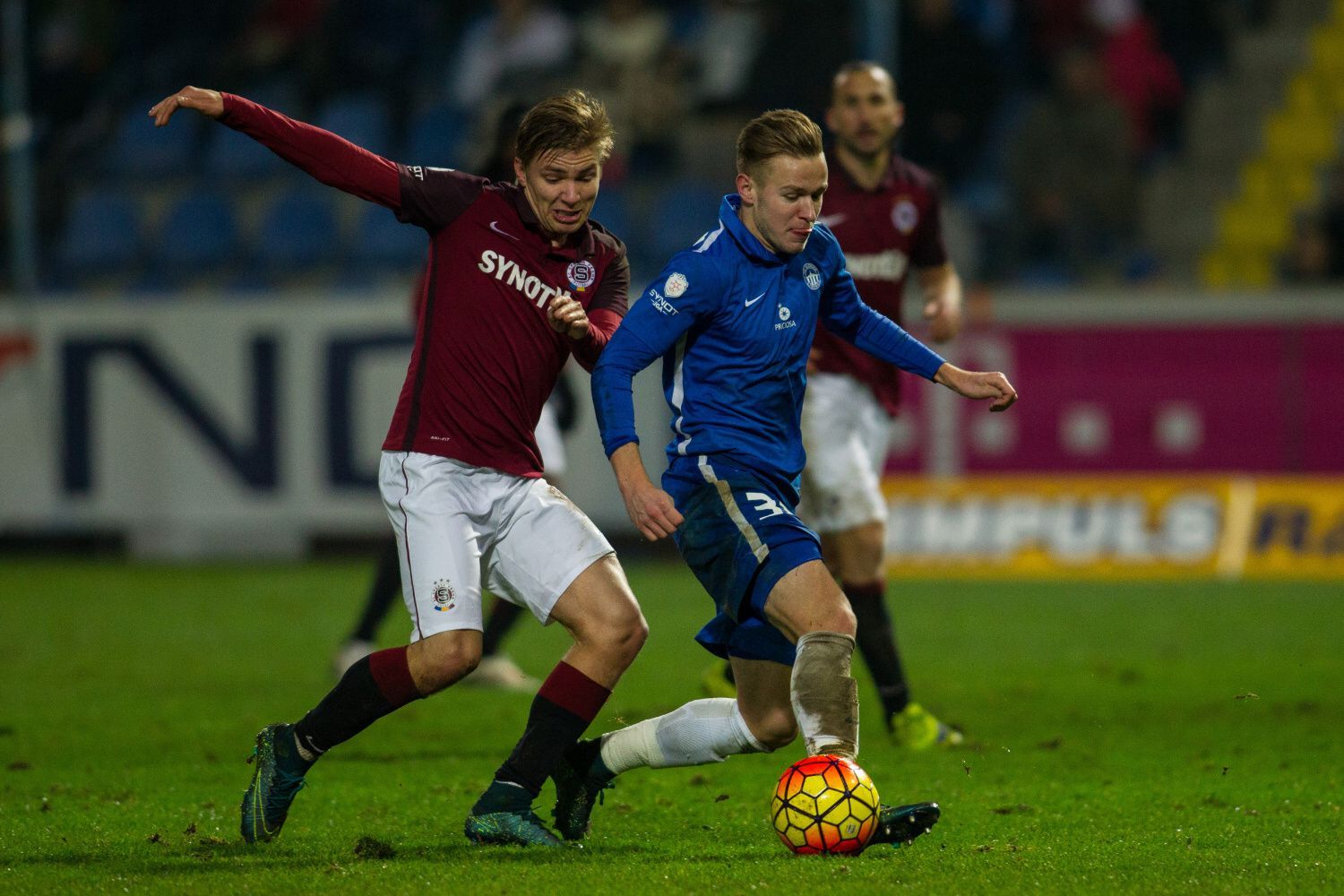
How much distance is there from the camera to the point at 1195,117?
1664cm

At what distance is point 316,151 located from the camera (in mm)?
5281

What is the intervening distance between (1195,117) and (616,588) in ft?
41.8

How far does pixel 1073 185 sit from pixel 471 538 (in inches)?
414

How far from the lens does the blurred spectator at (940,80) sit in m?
14.3

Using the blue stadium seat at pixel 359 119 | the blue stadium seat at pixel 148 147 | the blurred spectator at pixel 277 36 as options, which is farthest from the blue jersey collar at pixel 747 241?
the blue stadium seat at pixel 148 147

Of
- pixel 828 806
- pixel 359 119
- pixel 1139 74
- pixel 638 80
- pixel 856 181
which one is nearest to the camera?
pixel 828 806

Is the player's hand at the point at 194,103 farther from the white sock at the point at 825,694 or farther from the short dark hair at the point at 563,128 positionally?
the white sock at the point at 825,694

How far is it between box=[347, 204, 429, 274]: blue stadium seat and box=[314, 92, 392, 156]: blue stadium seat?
2.70 feet

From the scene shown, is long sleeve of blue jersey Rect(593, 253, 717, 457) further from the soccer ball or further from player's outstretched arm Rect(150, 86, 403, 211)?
the soccer ball

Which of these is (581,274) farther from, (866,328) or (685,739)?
(685,739)

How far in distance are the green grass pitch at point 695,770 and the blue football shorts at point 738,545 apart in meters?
0.61

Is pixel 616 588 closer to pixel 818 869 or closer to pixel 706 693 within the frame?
pixel 818 869

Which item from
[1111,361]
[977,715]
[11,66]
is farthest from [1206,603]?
[11,66]

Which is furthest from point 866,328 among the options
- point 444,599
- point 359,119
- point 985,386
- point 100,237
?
point 100,237
